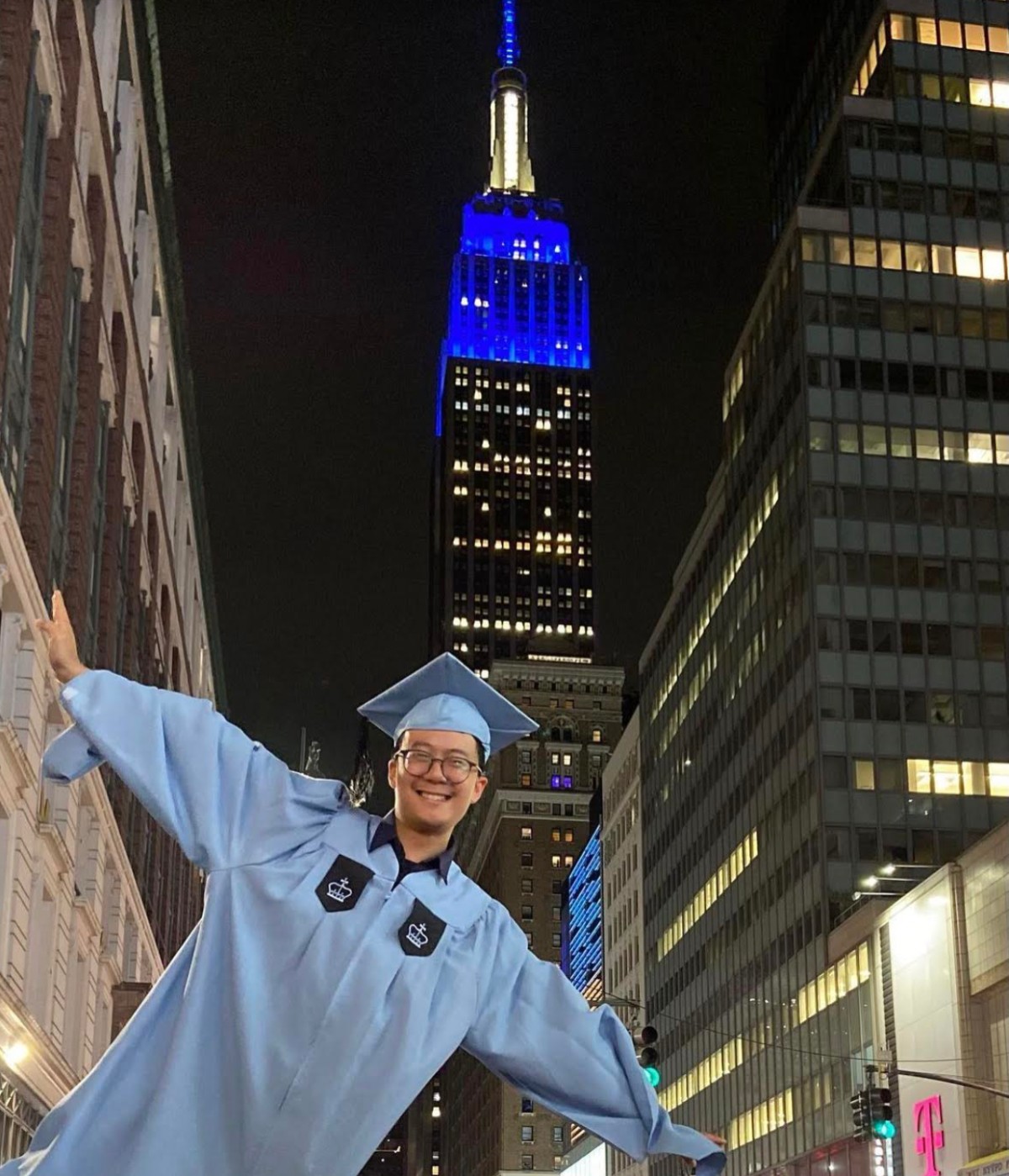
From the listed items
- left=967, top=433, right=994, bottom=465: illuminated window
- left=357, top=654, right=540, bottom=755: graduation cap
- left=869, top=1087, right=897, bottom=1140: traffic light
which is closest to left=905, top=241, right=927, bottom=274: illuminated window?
left=967, top=433, right=994, bottom=465: illuminated window

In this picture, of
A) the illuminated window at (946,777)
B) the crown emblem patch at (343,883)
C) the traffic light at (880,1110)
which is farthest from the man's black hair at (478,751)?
the illuminated window at (946,777)

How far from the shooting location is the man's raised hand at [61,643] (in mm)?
5207

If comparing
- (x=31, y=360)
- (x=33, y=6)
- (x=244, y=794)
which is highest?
(x=33, y=6)

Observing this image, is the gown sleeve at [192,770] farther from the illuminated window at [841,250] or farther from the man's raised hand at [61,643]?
the illuminated window at [841,250]

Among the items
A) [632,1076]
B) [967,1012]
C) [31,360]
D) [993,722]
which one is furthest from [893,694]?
[632,1076]

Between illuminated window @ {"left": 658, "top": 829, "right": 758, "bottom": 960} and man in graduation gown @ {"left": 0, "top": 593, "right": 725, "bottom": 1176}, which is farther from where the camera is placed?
Result: illuminated window @ {"left": 658, "top": 829, "right": 758, "bottom": 960}

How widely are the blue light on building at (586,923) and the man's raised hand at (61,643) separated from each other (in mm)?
105172

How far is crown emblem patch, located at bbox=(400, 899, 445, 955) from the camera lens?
5211 mm

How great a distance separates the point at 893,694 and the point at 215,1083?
2502 inches

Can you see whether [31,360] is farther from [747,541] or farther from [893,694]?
[747,541]

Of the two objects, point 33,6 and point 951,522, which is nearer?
point 33,6

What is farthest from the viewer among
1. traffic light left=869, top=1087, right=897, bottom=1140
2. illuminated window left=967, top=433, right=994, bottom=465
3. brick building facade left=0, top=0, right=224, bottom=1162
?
illuminated window left=967, top=433, right=994, bottom=465

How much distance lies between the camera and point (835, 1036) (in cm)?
5944

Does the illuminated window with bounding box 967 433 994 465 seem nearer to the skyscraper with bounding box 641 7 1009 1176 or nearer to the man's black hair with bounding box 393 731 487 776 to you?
the skyscraper with bounding box 641 7 1009 1176
